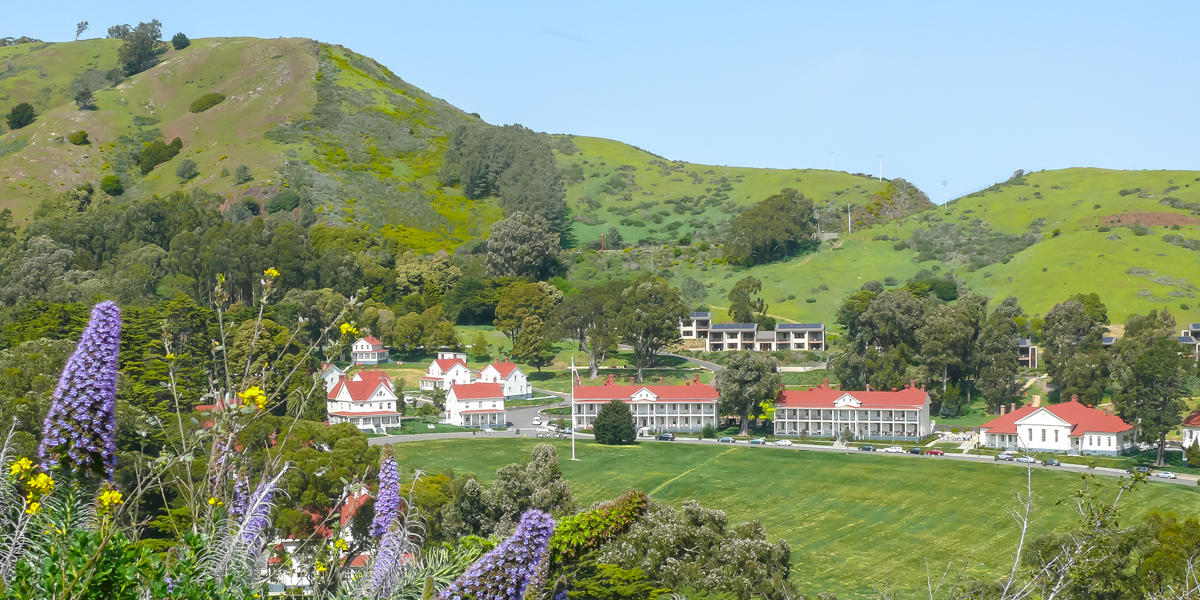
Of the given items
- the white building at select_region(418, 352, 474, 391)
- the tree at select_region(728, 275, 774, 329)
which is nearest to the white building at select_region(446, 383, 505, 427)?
the white building at select_region(418, 352, 474, 391)

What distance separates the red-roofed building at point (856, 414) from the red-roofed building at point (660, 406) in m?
5.64

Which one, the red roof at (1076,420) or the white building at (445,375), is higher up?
the white building at (445,375)

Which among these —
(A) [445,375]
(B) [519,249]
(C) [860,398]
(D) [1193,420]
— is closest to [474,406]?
(A) [445,375]

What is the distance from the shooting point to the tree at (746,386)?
88.5 m

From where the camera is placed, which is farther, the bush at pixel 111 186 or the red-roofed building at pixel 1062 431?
the bush at pixel 111 186

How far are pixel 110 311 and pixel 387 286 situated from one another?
117265 millimetres

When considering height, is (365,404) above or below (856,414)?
above

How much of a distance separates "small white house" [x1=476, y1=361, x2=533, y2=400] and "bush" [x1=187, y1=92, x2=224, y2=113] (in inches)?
4010

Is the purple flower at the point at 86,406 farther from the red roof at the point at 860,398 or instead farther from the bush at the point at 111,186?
the bush at the point at 111,186

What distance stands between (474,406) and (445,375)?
844 centimetres

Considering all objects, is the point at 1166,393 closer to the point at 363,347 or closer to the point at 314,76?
the point at 363,347

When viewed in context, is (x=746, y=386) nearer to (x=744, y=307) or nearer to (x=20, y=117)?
(x=744, y=307)

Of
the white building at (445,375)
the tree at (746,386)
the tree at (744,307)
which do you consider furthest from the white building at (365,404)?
the tree at (744,307)

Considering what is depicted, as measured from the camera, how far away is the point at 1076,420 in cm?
8119
